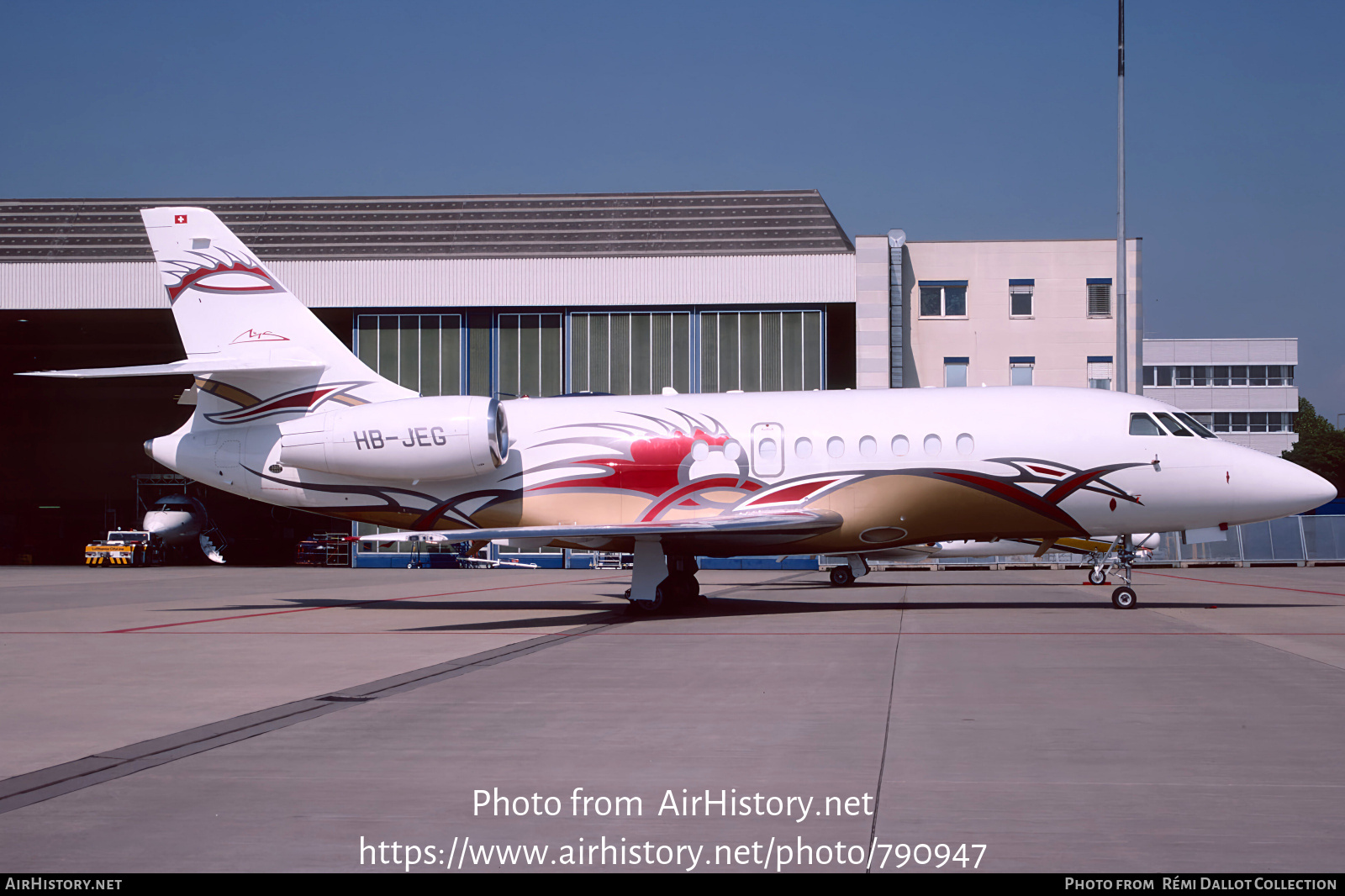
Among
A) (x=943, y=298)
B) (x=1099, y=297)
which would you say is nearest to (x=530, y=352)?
(x=943, y=298)

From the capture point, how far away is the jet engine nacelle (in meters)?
18.7

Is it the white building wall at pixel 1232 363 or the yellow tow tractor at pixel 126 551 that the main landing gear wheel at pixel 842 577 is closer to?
the yellow tow tractor at pixel 126 551

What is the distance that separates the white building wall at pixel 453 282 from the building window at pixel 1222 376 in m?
81.0

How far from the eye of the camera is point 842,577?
26875 millimetres

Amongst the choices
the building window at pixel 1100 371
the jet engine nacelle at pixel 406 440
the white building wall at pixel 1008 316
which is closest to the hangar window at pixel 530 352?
the white building wall at pixel 1008 316

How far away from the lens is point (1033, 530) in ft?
60.2

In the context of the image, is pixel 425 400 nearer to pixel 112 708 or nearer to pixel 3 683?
pixel 3 683

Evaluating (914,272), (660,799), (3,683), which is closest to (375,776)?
Result: (660,799)

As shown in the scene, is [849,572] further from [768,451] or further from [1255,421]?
[1255,421]

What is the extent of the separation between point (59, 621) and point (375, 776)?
44.7 feet

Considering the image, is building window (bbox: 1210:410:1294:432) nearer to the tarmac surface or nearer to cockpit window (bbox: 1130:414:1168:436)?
cockpit window (bbox: 1130:414:1168:436)

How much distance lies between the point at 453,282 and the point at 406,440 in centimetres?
2255

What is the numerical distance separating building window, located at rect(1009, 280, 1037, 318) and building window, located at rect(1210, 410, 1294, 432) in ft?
250

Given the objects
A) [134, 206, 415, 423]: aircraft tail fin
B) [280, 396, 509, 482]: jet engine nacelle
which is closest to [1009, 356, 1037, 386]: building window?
[280, 396, 509, 482]: jet engine nacelle
